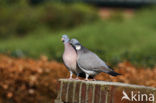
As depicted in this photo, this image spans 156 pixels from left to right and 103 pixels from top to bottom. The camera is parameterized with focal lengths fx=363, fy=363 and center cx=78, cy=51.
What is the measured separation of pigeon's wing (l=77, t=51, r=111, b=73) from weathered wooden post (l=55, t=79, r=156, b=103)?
16 centimetres

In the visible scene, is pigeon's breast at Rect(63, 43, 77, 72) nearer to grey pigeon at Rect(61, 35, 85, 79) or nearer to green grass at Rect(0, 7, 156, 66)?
grey pigeon at Rect(61, 35, 85, 79)

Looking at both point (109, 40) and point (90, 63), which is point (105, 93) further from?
point (109, 40)

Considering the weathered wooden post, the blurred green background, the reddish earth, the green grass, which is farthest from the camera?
the blurred green background

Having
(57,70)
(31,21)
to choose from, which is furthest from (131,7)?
(57,70)

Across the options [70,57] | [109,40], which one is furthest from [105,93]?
[109,40]

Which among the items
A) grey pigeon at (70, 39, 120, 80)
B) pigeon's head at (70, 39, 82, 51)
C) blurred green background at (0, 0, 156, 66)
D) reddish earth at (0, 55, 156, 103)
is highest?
blurred green background at (0, 0, 156, 66)

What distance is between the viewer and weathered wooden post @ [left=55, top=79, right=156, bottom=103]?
12.4ft

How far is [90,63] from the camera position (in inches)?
154

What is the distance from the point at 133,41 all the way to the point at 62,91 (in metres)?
13.4

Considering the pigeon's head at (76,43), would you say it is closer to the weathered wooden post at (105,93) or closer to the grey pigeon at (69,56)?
the grey pigeon at (69,56)

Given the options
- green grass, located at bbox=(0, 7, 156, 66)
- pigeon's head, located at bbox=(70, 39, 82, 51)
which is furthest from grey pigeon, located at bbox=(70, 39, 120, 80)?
green grass, located at bbox=(0, 7, 156, 66)

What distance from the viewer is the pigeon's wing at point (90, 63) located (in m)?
3.89

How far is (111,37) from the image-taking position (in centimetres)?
1744

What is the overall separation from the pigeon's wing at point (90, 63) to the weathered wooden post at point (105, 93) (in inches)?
6.2
